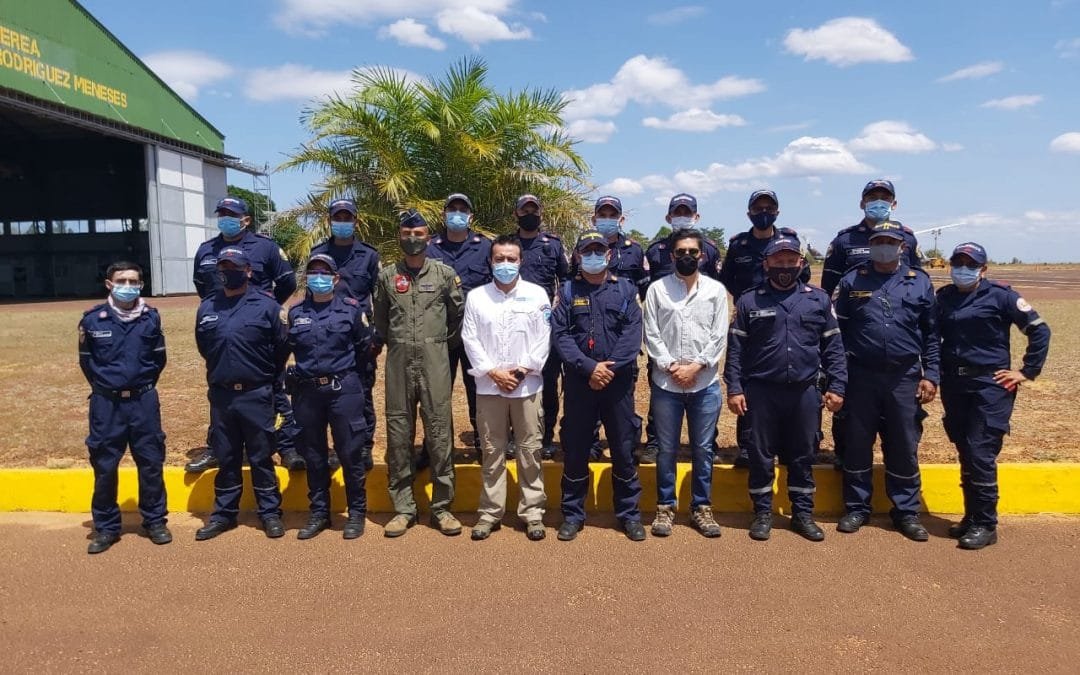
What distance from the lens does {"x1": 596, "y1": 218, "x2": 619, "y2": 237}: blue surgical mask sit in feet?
17.7

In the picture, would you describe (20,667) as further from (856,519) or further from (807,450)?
(856,519)

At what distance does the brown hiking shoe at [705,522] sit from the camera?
4.35 metres

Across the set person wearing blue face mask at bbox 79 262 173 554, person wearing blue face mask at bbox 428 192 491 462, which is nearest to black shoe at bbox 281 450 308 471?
person wearing blue face mask at bbox 79 262 173 554

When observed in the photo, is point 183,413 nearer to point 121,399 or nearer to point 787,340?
point 121,399

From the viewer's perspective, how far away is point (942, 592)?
11.9ft

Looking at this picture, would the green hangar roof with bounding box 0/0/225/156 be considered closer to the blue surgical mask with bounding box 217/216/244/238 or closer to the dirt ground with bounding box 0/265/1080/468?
the dirt ground with bounding box 0/265/1080/468

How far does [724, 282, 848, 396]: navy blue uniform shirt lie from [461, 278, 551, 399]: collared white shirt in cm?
124

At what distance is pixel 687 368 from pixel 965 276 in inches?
72.6

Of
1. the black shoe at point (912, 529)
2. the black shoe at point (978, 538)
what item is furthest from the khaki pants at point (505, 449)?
the black shoe at point (978, 538)

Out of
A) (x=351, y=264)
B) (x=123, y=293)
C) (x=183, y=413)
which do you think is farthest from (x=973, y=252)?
(x=183, y=413)

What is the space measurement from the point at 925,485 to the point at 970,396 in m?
0.81

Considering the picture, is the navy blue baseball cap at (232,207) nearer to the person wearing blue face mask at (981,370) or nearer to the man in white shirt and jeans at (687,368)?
the man in white shirt and jeans at (687,368)

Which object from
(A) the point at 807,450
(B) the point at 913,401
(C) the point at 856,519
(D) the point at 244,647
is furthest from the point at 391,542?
(B) the point at 913,401

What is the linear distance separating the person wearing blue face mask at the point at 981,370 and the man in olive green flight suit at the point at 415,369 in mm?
3244
